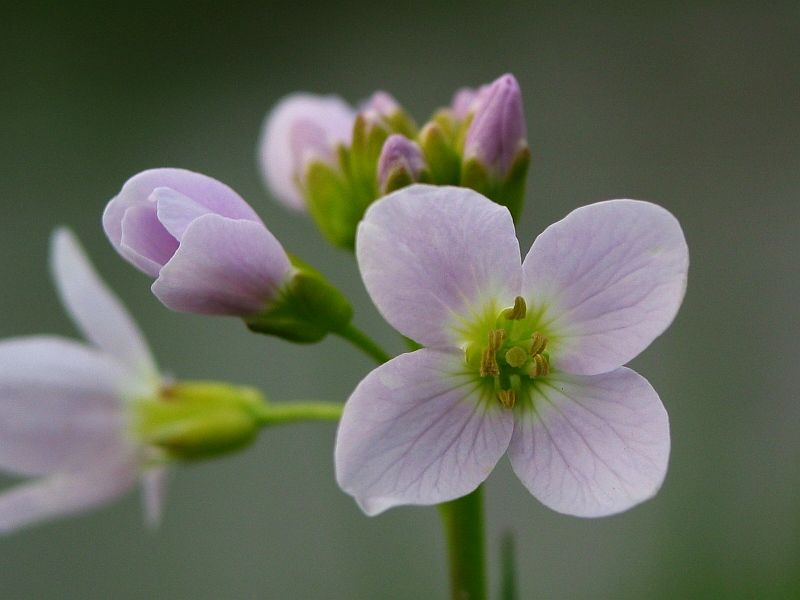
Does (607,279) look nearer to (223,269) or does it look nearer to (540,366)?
(540,366)

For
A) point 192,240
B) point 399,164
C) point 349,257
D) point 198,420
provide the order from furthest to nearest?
point 349,257, point 198,420, point 399,164, point 192,240

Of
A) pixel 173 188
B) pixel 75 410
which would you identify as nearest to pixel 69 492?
pixel 75 410

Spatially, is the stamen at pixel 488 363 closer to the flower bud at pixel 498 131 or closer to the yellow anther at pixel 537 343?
the yellow anther at pixel 537 343

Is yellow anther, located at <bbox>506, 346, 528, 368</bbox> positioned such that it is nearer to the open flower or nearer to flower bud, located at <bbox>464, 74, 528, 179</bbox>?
flower bud, located at <bbox>464, 74, 528, 179</bbox>

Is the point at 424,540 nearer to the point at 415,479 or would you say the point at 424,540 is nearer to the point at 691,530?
the point at 691,530

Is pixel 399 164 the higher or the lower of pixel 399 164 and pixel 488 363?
the higher

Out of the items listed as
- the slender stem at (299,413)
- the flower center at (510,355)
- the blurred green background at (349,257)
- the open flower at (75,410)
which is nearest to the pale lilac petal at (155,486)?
the open flower at (75,410)

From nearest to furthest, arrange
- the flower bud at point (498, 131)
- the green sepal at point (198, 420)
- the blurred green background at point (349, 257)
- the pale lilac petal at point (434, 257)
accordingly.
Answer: the pale lilac petal at point (434, 257), the flower bud at point (498, 131), the green sepal at point (198, 420), the blurred green background at point (349, 257)
